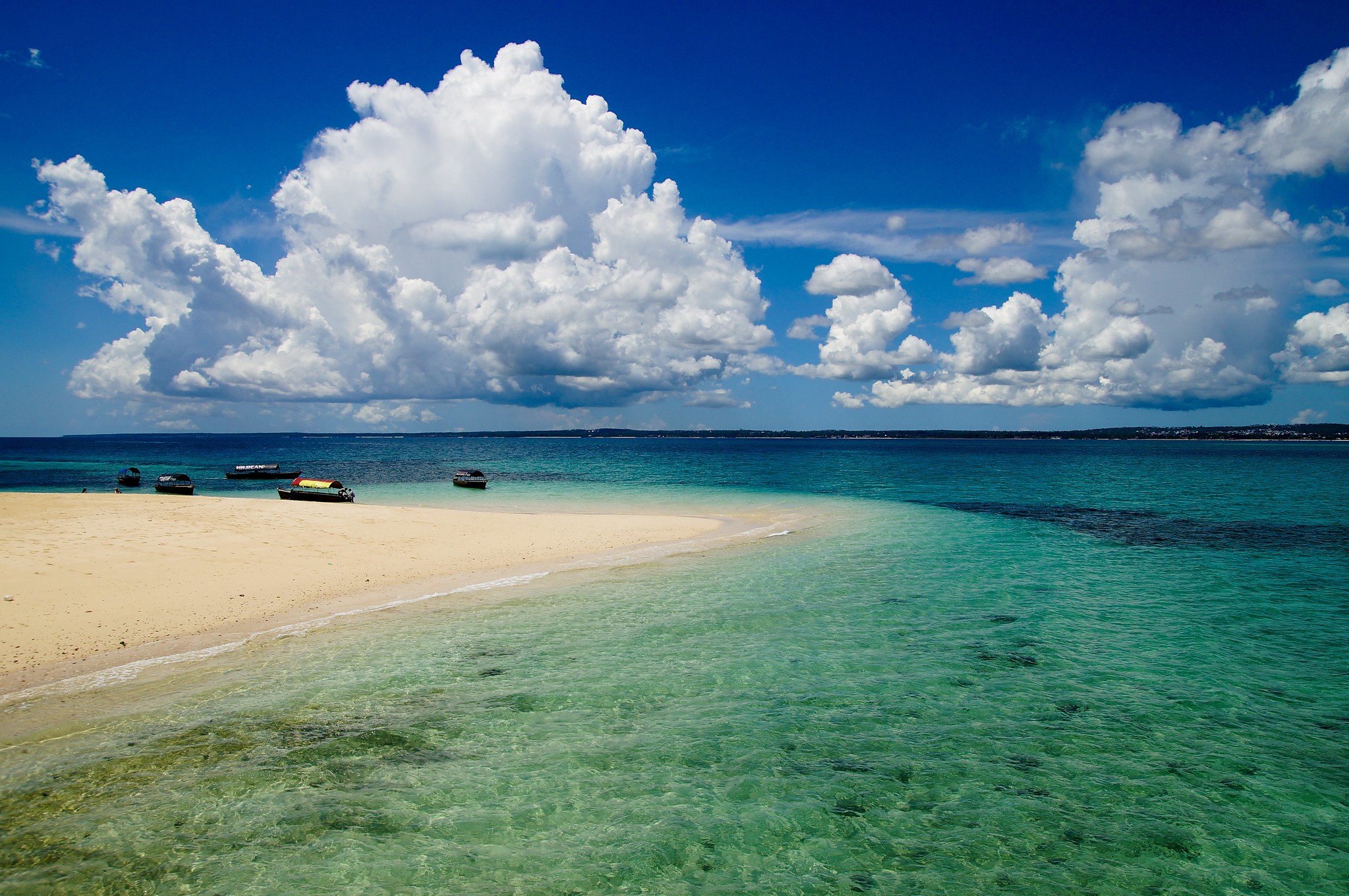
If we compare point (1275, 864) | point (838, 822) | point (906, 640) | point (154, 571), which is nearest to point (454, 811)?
point (838, 822)

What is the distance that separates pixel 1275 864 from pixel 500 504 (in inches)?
1903

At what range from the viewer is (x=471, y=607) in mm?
20062

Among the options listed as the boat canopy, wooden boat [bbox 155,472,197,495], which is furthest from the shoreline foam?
wooden boat [bbox 155,472,197,495]

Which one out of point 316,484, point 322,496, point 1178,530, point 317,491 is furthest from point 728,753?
point 316,484

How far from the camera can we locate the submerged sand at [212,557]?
1608 cm

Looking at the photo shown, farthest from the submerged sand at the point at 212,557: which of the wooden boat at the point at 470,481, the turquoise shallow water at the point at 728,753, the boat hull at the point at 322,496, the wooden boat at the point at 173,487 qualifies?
the wooden boat at the point at 470,481

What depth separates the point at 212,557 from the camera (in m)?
23.6

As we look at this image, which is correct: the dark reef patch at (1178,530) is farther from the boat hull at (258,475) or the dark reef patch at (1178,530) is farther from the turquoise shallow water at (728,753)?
the boat hull at (258,475)

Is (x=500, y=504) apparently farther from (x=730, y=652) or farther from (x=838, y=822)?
(x=838, y=822)

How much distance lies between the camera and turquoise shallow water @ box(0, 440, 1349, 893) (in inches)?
323

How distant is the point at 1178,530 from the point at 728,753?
40109 mm

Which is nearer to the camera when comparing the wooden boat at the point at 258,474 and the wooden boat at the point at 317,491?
the wooden boat at the point at 317,491

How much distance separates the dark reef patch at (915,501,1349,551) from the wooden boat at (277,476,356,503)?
157ft

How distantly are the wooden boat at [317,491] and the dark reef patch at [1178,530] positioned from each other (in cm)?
4773
